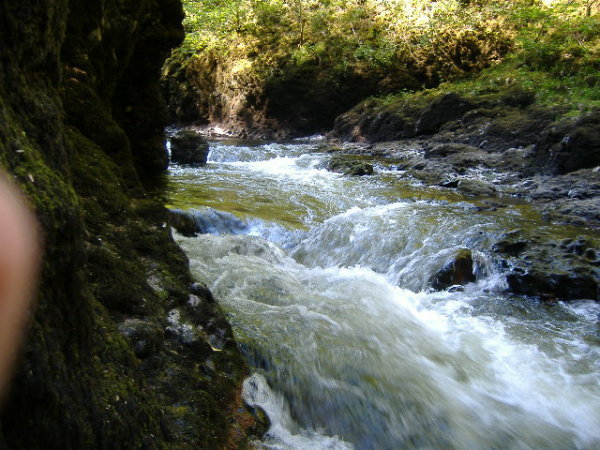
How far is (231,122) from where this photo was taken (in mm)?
22141

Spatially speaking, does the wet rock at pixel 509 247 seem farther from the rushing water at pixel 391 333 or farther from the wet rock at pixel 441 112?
the wet rock at pixel 441 112

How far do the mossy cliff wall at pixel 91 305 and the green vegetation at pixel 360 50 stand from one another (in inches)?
579

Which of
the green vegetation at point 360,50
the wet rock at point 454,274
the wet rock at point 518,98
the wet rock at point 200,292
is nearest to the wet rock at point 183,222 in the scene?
the wet rock at point 200,292

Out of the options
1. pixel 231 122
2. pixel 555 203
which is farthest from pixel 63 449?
pixel 231 122

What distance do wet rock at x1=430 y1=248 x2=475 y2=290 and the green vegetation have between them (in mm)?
11286

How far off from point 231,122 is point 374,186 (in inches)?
538

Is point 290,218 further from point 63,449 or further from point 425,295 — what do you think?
point 63,449

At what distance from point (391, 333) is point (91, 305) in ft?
10.1

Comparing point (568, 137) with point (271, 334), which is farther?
point (568, 137)

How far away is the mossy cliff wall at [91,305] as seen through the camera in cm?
132

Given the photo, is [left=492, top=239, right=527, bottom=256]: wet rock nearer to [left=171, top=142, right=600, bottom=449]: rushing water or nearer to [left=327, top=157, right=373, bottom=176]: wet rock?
[left=171, top=142, right=600, bottom=449]: rushing water

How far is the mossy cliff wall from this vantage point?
51.9 inches

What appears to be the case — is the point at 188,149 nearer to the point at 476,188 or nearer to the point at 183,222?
the point at 183,222

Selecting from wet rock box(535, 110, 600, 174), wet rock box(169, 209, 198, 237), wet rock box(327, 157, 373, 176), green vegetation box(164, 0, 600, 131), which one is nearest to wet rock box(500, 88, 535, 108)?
green vegetation box(164, 0, 600, 131)
